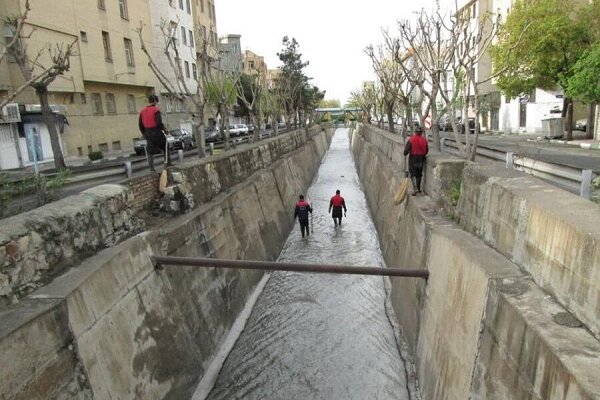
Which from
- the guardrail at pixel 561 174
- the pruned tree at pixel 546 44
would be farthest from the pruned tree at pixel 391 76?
the guardrail at pixel 561 174

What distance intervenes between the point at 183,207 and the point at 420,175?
18.5 feet

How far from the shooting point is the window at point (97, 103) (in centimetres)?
2869

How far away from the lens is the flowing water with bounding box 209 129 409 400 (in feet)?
26.4

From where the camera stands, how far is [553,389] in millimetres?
3602

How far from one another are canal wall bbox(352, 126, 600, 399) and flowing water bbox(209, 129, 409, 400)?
0.77m

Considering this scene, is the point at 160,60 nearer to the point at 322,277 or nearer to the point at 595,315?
the point at 322,277

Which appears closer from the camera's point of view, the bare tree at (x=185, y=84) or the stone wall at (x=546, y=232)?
the stone wall at (x=546, y=232)

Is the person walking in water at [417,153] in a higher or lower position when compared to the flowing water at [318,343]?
higher

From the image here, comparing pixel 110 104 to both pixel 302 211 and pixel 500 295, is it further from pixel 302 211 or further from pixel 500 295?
pixel 500 295

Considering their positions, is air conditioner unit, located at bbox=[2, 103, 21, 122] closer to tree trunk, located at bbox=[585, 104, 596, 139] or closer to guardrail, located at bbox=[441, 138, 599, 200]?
guardrail, located at bbox=[441, 138, 599, 200]

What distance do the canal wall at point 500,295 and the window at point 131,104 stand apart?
28.0 meters

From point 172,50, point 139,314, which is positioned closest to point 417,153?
point 139,314

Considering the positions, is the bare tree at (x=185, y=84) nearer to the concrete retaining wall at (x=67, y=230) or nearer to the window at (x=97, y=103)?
the concrete retaining wall at (x=67, y=230)

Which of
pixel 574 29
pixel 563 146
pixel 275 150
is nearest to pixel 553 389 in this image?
pixel 275 150
